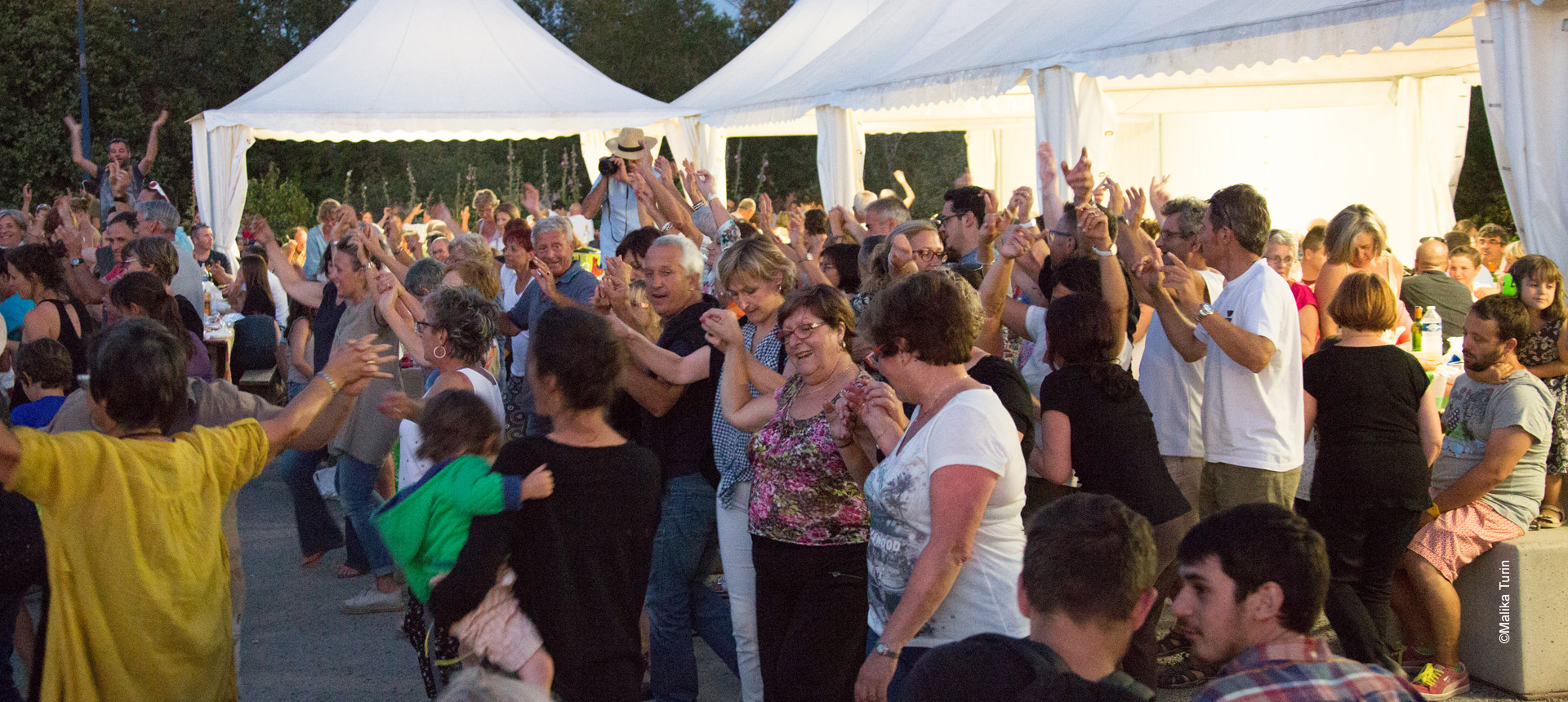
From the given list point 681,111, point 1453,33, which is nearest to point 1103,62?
point 1453,33

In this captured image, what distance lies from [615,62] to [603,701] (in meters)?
30.5

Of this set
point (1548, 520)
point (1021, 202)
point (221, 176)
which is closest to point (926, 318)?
point (1021, 202)

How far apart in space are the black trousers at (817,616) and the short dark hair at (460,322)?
1380 mm

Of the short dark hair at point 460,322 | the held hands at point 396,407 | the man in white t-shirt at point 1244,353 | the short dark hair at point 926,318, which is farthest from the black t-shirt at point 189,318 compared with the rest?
the man in white t-shirt at point 1244,353

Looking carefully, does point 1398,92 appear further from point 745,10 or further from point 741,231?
point 745,10

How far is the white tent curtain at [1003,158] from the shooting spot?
52.7 ft

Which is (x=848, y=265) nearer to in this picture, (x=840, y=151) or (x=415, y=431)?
(x=415, y=431)

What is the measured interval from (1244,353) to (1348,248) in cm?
167

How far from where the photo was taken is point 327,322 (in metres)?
5.67

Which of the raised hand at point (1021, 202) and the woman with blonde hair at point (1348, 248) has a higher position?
the raised hand at point (1021, 202)

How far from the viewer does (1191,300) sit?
12.8 ft

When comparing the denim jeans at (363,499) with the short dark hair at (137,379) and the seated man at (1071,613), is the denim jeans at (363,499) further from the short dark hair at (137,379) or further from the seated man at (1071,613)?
the seated man at (1071,613)

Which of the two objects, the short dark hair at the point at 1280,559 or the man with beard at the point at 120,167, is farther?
the man with beard at the point at 120,167

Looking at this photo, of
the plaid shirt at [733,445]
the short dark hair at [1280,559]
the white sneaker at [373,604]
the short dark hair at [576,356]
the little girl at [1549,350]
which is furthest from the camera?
the white sneaker at [373,604]
